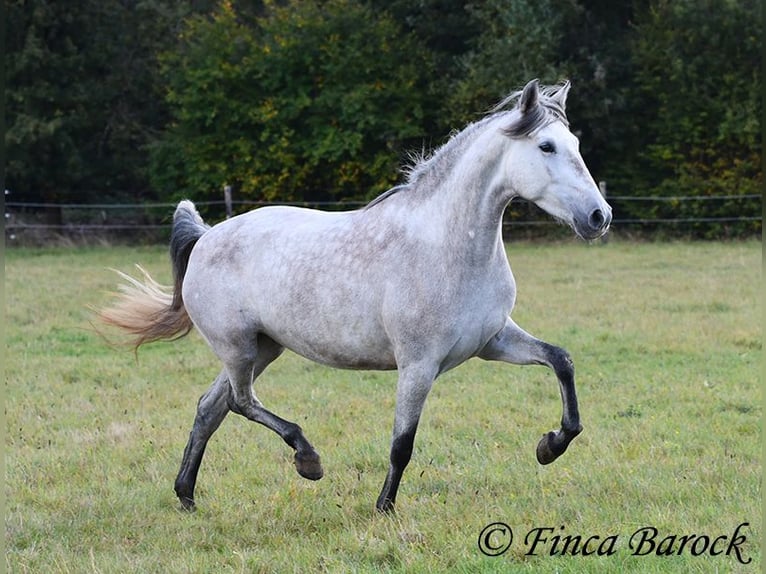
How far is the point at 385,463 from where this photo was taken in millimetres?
5695

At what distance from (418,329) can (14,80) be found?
74.8 ft

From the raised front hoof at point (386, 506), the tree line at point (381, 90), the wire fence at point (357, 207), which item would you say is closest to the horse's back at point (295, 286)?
the raised front hoof at point (386, 506)

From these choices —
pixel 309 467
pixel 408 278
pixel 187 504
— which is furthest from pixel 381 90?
pixel 309 467

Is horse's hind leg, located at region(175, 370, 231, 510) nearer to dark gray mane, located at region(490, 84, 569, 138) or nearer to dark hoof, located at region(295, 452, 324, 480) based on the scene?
dark hoof, located at region(295, 452, 324, 480)

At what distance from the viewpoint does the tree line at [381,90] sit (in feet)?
75.7

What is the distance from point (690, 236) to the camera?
73.8 feet

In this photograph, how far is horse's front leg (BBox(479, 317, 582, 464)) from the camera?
462cm

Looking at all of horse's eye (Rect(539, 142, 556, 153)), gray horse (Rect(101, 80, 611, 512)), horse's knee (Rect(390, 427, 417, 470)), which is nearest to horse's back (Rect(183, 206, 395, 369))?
gray horse (Rect(101, 80, 611, 512))

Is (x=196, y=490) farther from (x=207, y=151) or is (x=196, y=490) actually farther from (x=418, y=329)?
(x=207, y=151)

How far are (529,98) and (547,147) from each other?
0.79 feet

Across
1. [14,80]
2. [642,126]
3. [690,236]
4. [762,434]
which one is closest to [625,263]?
[690,236]

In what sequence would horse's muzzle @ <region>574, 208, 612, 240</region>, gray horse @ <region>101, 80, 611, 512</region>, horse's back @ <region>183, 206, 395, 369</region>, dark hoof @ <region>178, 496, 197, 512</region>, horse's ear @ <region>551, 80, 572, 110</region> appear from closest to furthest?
1. horse's muzzle @ <region>574, 208, 612, 240</region>
2. gray horse @ <region>101, 80, 611, 512</region>
3. horse's ear @ <region>551, 80, 572, 110</region>
4. horse's back @ <region>183, 206, 395, 369</region>
5. dark hoof @ <region>178, 496, 197, 512</region>

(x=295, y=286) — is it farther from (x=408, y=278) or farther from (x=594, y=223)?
(x=594, y=223)

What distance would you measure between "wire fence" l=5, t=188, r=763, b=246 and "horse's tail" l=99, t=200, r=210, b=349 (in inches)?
603
